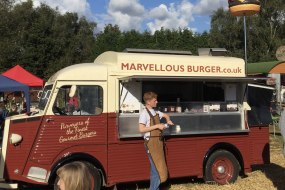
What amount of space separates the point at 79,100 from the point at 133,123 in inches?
40.4

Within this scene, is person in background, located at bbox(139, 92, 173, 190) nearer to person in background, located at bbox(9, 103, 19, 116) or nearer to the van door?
the van door

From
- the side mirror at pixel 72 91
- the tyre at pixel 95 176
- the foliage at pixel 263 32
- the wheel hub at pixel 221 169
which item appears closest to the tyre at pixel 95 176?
the tyre at pixel 95 176

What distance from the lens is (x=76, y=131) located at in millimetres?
7035

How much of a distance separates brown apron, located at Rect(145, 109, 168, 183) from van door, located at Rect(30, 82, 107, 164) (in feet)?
3.02

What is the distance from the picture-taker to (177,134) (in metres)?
7.68

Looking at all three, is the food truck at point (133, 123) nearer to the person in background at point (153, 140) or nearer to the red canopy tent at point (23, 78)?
the person in background at point (153, 140)

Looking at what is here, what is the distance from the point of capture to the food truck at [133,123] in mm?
6934

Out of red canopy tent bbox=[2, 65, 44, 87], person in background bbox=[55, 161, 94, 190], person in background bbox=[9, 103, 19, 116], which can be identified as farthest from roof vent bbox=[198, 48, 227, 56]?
person in background bbox=[9, 103, 19, 116]

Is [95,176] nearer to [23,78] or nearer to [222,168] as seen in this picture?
[222,168]

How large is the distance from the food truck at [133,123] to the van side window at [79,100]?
17 millimetres

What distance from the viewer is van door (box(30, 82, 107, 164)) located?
686cm

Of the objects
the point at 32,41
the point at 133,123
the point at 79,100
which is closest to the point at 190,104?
the point at 133,123

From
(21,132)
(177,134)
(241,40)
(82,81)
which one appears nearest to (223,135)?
(177,134)

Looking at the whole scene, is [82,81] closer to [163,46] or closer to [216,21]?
[163,46]
